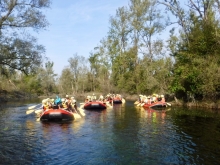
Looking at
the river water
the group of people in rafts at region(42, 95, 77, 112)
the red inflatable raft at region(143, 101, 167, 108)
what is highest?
the group of people in rafts at region(42, 95, 77, 112)

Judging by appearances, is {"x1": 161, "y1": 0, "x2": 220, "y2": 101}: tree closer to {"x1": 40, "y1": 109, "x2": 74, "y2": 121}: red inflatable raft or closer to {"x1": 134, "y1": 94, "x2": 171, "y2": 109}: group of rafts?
{"x1": 134, "y1": 94, "x2": 171, "y2": 109}: group of rafts

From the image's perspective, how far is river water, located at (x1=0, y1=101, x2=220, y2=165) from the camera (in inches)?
342

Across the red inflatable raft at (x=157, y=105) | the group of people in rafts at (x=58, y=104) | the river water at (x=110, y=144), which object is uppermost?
the group of people in rafts at (x=58, y=104)

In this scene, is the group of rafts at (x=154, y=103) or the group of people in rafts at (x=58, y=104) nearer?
the group of people in rafts at (x=58, y=104)

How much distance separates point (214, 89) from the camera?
22.5m

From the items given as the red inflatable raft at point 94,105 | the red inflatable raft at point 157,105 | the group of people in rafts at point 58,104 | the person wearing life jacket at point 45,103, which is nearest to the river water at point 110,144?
the group of people in rafts at point 58,104

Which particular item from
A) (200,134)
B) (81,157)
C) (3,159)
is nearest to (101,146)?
(81,157)

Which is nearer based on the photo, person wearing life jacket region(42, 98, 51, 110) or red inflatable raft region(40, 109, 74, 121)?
red inflatable raft region(40, 109, 74, 121)

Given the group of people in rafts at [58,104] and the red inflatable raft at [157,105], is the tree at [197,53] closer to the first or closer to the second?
the red inflatable raft at [157,105]

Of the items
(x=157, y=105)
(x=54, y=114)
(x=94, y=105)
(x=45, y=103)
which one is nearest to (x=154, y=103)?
(x=157, y=105)

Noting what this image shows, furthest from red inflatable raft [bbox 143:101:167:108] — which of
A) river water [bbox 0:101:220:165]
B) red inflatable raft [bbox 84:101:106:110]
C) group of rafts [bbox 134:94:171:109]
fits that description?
river water [bbox 0:101:220:165]

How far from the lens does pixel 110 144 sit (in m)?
10.7

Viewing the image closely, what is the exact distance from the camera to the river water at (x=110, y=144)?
342 inches

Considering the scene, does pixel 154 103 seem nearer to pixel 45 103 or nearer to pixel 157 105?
pixel 157 105
